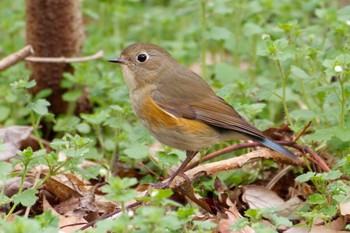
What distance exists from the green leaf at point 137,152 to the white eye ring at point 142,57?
0.75 meters

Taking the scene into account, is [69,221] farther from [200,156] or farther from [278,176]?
[278,176]

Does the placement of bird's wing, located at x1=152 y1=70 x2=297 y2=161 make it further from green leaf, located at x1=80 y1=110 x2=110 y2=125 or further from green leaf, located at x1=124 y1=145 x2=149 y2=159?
green leaf, located at x1=80 y1=110 x2=110 y2=125

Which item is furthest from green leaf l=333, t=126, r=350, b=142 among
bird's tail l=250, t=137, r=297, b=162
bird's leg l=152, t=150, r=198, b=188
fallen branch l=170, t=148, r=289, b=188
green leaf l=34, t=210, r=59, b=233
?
green leaf l=34, t=210, r=59, b=233

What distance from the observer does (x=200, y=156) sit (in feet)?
17.2

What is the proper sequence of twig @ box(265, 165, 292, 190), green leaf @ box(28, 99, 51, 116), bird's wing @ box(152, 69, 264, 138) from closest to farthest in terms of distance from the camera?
green leaf @ box(28, 99, 51, 116)
bird's wing @ box(152, 69, 264, 138)
twig @ box(265, 165, 292, 190)

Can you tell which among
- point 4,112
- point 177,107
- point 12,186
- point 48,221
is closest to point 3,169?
point 48,221

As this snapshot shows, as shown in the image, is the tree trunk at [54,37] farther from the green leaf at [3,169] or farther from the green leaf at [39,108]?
the green leaf at [3,169]

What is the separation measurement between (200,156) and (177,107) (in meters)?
0.42

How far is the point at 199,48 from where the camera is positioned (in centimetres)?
778

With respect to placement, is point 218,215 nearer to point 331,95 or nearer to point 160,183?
point 160,183

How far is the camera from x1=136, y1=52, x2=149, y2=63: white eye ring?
5332 mm

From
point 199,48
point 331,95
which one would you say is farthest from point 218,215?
point 199,48

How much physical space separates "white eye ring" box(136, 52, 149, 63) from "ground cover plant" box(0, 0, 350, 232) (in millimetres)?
352

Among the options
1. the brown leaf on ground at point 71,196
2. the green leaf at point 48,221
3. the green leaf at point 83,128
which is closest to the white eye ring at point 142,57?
the green leaf at point 83,128
